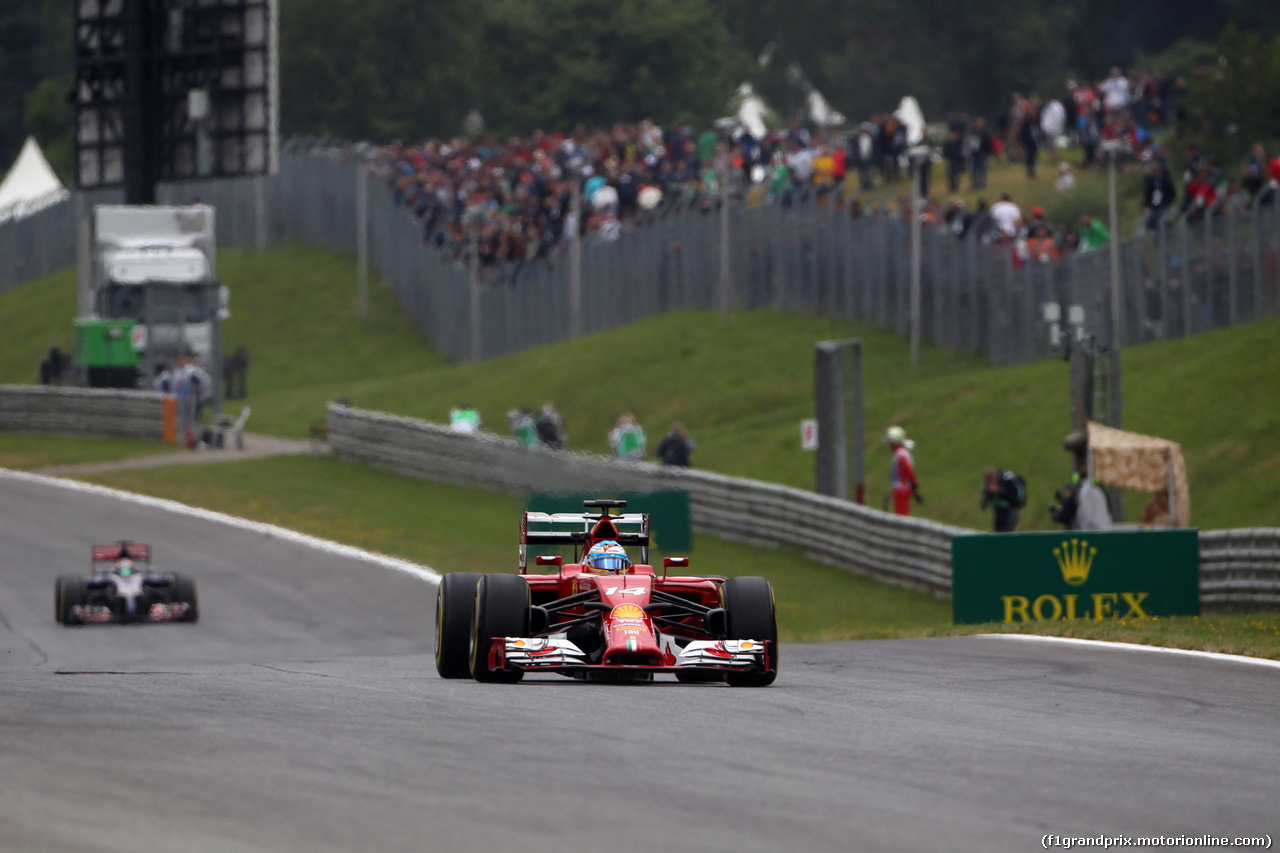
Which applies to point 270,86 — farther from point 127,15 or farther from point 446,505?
point 446,505

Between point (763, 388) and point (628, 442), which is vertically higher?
point (763, 388)

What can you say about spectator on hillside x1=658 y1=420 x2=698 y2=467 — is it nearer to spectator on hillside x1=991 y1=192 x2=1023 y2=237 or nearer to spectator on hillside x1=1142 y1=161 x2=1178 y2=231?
spectator on hillside x1=991 y1=192 x2=1023 y2=237

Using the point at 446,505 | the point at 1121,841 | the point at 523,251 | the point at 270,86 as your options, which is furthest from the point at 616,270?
the point at 1121,841

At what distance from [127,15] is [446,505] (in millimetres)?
15959

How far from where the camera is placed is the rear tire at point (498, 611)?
36.1ft

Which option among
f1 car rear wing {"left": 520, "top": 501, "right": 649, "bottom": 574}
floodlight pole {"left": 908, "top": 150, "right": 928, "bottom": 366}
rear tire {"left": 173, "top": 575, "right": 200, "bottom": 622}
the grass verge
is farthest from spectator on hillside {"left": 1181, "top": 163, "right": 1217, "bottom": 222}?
f1 car rear wing {"left": 520, "top": 501, "right": 649, "bottom": 574}

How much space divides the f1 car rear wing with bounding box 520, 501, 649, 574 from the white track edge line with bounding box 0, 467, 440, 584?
11.2m

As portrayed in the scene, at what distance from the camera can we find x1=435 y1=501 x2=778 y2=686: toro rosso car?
10805 millimetres

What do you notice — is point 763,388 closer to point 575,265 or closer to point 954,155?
point 575,265

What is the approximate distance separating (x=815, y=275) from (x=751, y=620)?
2901 centimetres

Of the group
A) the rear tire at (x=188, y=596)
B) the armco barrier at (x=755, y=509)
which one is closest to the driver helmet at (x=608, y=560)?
the armco barrier at (x=755, y=509)

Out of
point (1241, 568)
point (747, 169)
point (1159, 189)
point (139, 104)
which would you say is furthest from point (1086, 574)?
point (747, 169)

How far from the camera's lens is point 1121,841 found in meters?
6.64

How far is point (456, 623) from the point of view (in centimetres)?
1159
